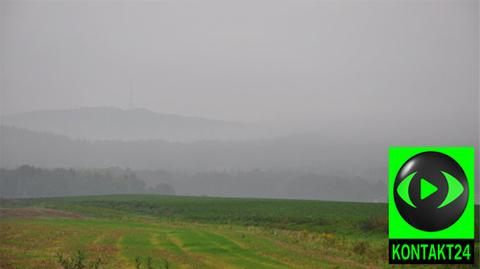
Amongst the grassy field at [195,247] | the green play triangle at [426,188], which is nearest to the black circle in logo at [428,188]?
the green play triangle at [426,188]

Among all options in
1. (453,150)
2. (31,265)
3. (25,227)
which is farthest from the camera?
(25,227)

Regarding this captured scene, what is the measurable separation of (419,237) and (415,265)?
8215 mm

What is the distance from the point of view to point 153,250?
33.1 metres

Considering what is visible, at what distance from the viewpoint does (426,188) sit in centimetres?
2311

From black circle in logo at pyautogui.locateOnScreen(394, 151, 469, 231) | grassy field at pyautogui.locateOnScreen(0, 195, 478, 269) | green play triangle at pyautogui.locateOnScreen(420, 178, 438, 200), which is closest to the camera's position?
black circle in logo at pyautogui.locateOnScreen(394, 151, 469, 231)

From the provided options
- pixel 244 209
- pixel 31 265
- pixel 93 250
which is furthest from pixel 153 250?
pixel 244 209

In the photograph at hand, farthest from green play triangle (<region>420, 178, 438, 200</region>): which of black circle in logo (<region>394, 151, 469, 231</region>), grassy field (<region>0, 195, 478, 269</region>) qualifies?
grassy field (<region>0, 195, 478, 269</region>)

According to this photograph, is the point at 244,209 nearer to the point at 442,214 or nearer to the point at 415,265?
the point at 415,265

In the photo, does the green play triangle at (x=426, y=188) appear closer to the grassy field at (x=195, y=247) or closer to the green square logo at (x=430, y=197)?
the green square logo at (x=430, y=197)

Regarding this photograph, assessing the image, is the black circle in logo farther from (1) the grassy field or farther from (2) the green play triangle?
(1) the grassy field

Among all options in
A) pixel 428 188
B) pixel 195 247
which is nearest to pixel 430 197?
pixel 428 188

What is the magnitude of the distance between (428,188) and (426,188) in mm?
96

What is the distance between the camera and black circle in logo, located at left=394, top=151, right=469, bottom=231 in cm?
2283

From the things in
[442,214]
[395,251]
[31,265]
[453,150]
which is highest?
[453,150]
